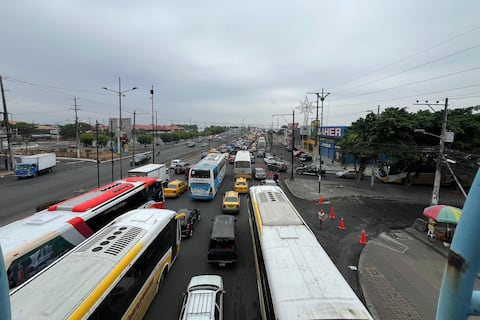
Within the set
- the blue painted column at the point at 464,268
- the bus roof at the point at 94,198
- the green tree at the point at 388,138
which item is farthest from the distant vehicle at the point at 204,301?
the green tree at the point at 388,138

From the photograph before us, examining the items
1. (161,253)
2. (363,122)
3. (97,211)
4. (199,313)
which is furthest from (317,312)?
(363,122)

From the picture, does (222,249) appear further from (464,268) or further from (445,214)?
(445,214)

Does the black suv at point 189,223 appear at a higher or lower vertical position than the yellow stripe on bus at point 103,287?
lower

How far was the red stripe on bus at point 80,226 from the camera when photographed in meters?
8.04

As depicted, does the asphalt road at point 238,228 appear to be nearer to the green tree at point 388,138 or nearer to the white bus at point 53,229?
the white bus at point 53,229

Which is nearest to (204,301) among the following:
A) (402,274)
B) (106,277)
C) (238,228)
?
(106,277)

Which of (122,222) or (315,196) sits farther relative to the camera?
(315,196)

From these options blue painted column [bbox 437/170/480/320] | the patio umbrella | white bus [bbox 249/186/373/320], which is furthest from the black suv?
the patio umbrella

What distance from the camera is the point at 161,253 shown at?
8.09 metres

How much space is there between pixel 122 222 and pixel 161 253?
1665 millimetres

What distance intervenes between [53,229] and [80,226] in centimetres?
95

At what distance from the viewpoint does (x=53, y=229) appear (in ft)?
24.1

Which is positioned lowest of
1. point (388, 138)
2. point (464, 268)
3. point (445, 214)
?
point (445, 214)

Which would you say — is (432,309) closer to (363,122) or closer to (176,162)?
(363,122)
